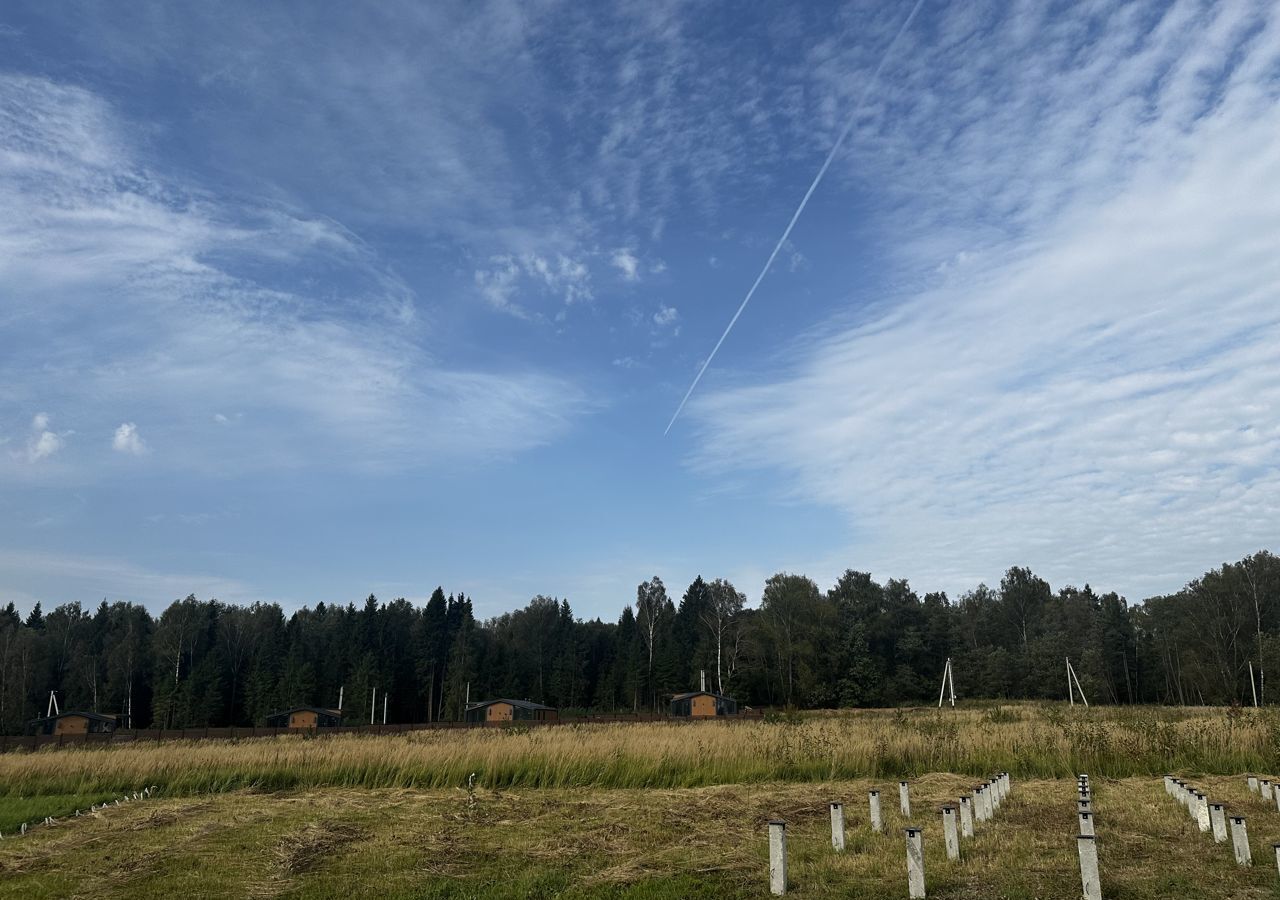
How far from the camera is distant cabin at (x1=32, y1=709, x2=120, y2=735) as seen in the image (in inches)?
2446

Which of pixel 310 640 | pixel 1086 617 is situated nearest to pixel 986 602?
pixel 1086 617

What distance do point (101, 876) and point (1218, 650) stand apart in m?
76.9

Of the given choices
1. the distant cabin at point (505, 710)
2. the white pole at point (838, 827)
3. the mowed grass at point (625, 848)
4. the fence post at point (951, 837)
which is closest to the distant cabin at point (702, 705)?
the distant cabin at point (505, 710)

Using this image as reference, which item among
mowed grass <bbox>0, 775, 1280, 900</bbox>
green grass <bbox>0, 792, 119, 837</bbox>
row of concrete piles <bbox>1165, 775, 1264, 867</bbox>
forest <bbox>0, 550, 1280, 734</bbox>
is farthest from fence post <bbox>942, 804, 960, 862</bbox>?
forest <bbox>0, 550, 1280, 734</bbox>

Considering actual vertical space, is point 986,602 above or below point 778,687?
above

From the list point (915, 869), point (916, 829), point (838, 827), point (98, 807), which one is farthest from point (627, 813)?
point (98, 807)

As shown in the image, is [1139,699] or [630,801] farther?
[1139,699]

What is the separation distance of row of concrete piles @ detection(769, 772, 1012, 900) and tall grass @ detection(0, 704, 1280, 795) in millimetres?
4155

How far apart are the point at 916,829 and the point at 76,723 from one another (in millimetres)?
73102

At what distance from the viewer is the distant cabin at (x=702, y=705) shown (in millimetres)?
58812

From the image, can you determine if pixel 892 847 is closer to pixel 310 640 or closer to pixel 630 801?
pixel 630 801

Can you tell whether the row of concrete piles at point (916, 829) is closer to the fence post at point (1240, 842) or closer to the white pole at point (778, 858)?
the white pole at point (778, 858)

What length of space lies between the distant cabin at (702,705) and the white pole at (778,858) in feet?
168

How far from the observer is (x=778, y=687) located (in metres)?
80.1
